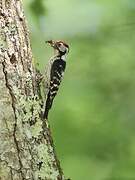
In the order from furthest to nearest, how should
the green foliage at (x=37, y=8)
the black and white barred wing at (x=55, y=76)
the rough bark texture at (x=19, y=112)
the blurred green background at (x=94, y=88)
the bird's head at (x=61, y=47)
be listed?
the blurred green background at (x=94, y=88) < the green foliage at (x=37, y=8) < the bird's head at (x=61, y=47) < the black and white barred wing at (x=55, y=76) < the rough bark texture at (x=19, y=112)

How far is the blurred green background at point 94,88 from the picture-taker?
654 cm

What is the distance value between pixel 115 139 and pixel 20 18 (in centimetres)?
280

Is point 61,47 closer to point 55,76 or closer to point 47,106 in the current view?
point 55,76

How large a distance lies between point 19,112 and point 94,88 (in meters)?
3.05

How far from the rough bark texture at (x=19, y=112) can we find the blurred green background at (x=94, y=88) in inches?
83.8

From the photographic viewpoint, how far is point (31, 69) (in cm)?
417

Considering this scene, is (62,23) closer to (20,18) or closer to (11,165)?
(20,18)

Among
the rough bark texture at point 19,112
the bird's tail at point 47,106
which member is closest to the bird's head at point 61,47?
the bird's tail at point 47,106

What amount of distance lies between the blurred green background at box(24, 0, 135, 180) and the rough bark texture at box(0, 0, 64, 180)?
6.98 feet

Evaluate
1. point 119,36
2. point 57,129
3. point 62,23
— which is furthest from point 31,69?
point 62,23

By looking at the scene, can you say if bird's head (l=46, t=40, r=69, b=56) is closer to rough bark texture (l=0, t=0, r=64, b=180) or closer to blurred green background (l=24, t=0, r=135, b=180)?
blurred green background (l=24, t=0, r=135, b=180)

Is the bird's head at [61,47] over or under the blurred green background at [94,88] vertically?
under

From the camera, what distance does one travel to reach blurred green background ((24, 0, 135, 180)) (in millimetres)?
6543

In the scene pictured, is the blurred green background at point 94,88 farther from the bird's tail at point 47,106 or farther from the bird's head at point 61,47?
the bird's tail at point 47,106
